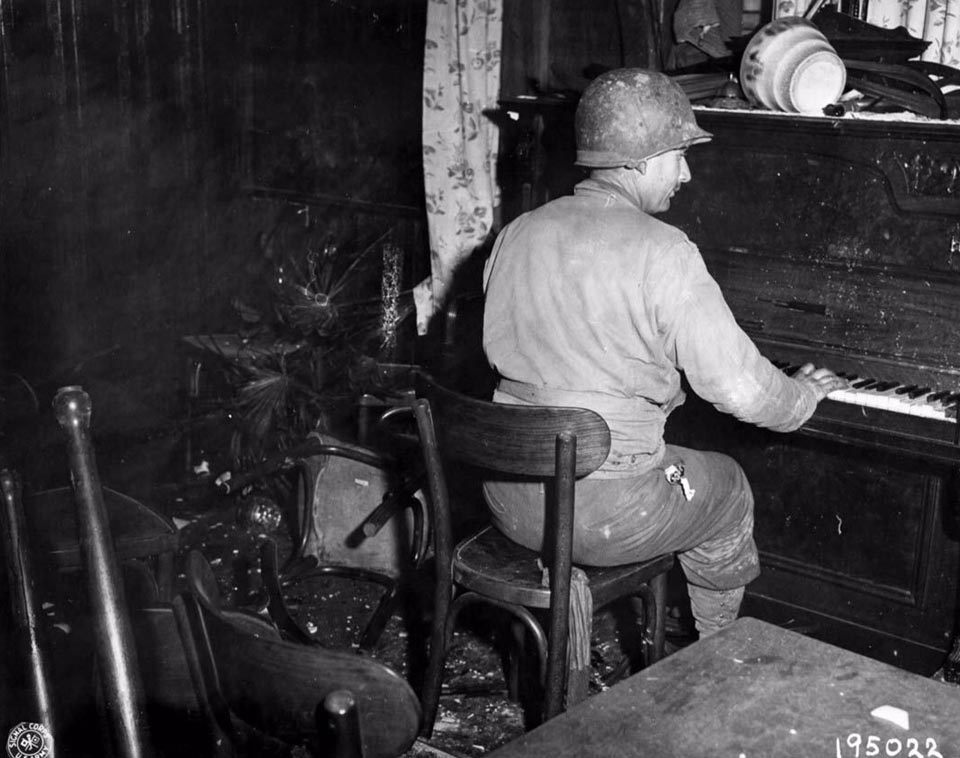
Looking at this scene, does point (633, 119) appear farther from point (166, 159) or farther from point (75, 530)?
point (166, 159)

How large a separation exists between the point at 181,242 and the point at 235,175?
1.63 ft

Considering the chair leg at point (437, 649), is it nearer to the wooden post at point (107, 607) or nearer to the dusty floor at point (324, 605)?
the dusty floor at point (324, 605)

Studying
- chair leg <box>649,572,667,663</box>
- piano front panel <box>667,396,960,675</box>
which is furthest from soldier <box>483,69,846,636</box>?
piano front panel <box>667,396,960,675</box>

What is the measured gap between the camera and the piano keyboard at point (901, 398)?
3.01m

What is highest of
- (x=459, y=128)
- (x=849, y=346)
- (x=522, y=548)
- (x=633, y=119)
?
(x=633, y=119)

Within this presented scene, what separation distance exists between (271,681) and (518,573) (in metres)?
1.40

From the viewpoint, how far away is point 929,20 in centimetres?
395

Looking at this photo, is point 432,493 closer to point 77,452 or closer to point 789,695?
point 789,695

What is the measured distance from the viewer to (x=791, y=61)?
11.2 feet

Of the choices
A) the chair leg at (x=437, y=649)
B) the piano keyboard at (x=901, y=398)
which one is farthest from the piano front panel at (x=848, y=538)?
the chair leg at (x=437, y=649)

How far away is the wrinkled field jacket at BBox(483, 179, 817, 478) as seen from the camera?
2783 millimetres

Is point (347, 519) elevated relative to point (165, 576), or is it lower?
lower

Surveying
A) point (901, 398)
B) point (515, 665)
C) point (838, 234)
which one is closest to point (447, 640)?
point (515, 665)

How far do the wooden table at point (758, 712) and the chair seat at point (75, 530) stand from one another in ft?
5.76
